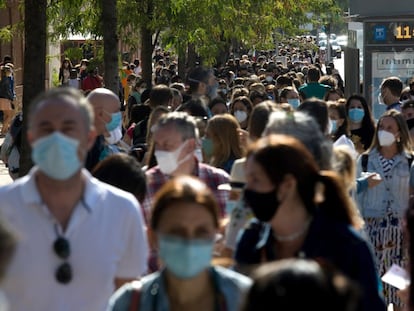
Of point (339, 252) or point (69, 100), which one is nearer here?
point (339, 252)

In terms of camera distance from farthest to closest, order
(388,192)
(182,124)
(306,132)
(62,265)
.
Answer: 1. (388,192)
2. (182,124)
3. (306,132)
4. (62,265)

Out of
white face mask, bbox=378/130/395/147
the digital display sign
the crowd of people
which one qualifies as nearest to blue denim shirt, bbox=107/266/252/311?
the crowd of people

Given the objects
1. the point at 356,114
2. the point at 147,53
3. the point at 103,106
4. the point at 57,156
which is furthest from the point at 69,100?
the point at 147,53

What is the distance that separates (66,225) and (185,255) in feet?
3.30

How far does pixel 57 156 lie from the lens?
4.75 meters

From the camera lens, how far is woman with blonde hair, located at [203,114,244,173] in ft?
30.2

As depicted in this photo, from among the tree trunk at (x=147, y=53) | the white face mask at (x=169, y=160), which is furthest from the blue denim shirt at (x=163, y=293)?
the tree trunk at (x=147, y=53)

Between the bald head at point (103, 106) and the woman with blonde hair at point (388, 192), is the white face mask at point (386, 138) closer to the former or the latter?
the woman with blonde hair at point (388, 192)

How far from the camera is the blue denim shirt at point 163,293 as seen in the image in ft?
13.3

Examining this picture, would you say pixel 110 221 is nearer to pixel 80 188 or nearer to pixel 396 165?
pixel 80 188

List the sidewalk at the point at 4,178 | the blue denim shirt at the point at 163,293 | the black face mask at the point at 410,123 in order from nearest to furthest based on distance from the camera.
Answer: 1. the blue denim shirt at the point at 163,293
2. the black face mask at the point at 410,123
3. the sidewalk at the point at 4,178

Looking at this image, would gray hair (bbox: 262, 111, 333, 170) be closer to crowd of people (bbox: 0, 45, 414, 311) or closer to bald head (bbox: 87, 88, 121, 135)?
crowd of people (bbox: 0, 45, 414, 311)

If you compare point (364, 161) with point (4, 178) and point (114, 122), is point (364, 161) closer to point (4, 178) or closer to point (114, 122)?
point (114, 122)

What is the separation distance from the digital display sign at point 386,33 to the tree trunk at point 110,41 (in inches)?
189
